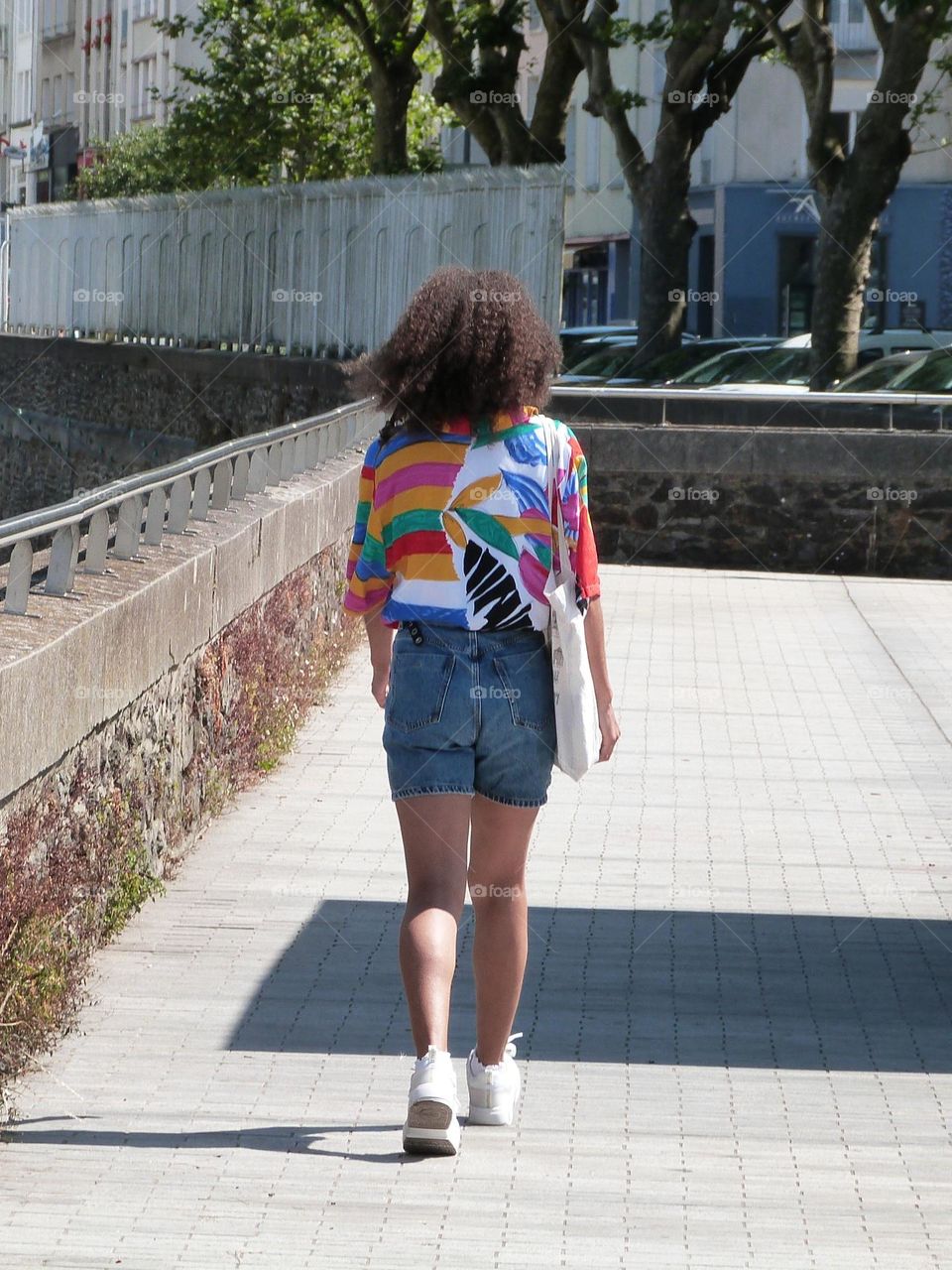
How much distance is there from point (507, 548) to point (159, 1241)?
1.34 metres

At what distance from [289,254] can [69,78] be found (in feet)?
183

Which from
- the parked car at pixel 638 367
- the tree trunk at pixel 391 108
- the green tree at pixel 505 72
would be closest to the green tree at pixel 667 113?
the parked car at pixel 638 367

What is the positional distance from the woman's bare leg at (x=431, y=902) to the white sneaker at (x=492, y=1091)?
221 millimetres

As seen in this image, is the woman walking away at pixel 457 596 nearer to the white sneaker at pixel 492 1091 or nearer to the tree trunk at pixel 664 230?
the white sneaker at pixel 492 1091

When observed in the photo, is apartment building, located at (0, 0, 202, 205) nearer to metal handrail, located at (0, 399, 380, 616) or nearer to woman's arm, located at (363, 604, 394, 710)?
metal handrail, located at (0, 399, 380, 616)

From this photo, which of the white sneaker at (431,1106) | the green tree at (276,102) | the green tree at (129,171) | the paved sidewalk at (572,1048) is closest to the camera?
the paved sidewalk at (572,1048)

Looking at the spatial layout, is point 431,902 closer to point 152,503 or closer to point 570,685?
point 570,685

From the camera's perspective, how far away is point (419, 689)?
13.0 feet

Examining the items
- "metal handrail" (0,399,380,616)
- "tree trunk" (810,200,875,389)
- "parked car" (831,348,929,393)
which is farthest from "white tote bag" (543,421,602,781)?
"tree trunk" (810,200,875,389)

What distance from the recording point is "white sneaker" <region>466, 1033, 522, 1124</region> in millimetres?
4160

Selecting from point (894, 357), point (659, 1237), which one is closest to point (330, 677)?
point (659, 1237)

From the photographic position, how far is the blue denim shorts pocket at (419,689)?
394 cm

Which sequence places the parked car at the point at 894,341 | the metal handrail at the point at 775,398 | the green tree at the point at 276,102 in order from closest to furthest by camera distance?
1. the metal handrail at the point at 775,398
2. the parked car at the point at 894,341
3. the green tree at the point at 276,102

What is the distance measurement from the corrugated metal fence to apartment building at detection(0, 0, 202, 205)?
92.4 ft
